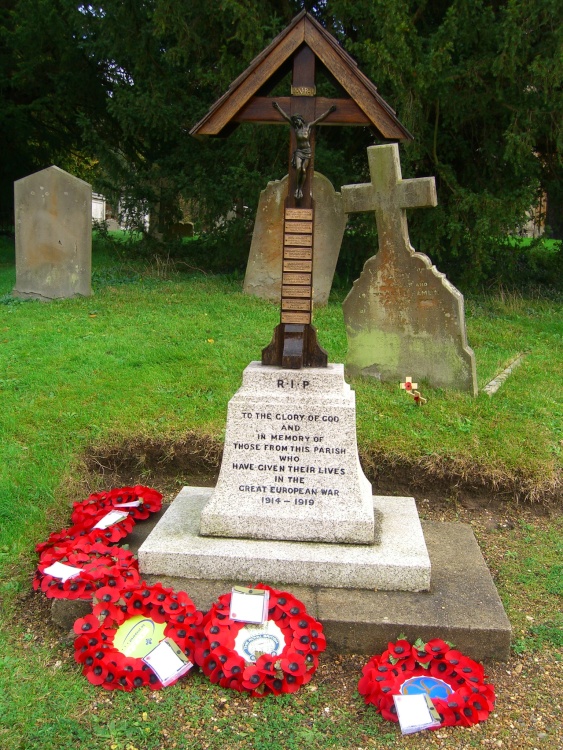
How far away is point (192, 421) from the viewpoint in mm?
5238

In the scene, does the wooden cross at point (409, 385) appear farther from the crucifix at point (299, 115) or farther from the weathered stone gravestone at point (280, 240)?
the weathered stone gravestone at point (280, 240)

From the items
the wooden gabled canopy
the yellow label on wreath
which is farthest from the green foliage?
the yellow label on wreath

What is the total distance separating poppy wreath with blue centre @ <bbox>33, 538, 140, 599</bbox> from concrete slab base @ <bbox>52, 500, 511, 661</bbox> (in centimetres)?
7

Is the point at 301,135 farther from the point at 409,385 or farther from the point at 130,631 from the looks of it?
the point at 409,385

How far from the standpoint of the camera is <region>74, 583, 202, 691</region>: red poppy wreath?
303cm

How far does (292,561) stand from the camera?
3.48m

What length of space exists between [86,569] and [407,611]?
1.50 metres

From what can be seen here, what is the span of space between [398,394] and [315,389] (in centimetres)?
249

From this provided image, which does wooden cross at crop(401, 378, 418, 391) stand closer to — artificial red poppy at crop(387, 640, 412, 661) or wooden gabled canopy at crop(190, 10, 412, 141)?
wooden gabled canopy at crop(190, 10, 412, 141)

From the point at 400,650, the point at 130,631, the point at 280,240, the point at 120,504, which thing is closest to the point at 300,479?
the point at 400,650

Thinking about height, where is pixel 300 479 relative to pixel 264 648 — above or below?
above

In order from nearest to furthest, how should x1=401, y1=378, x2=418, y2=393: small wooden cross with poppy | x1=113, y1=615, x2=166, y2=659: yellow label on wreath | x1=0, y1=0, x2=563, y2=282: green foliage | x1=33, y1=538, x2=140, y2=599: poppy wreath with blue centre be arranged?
x1=113, y1=615, x2=166, y2=659: yellow label on wreath
x1=33, y1=538, x2=140, y2=599: poppy wreath with blue centre
x1=401, y1=378, x2=418, y2=393: small wooden cross with poppy
x1=0, y1=0, x2=563, y2=282: green foliage

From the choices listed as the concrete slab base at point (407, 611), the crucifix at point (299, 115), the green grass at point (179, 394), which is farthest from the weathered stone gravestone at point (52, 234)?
the concrete slab base at point (407, 611)

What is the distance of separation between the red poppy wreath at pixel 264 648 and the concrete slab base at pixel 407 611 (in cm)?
14
